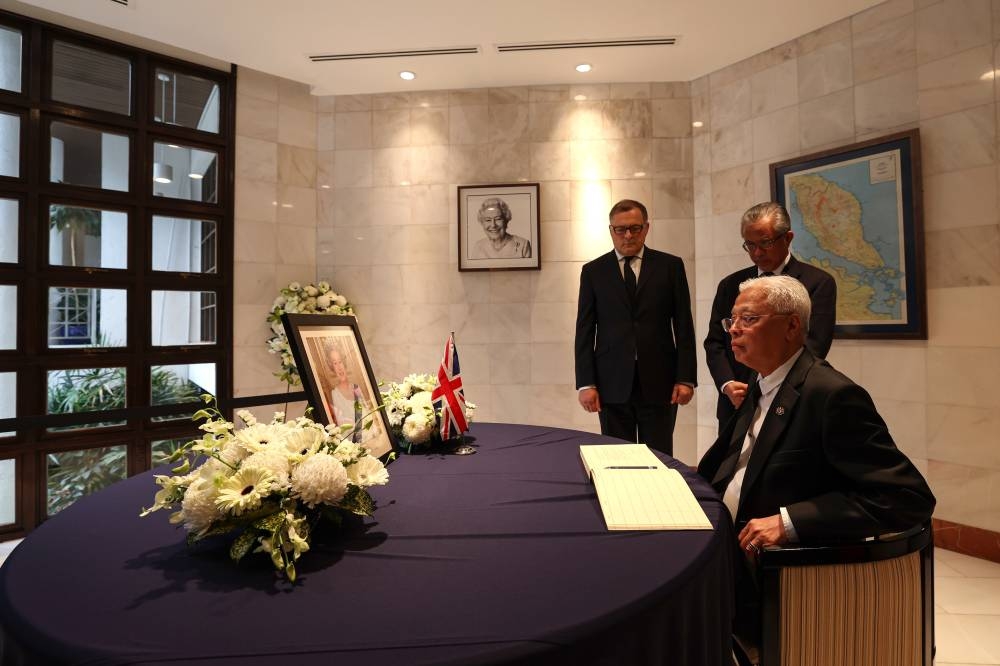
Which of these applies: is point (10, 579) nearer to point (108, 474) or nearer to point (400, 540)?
point (400, 540)

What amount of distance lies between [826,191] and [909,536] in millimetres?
3362

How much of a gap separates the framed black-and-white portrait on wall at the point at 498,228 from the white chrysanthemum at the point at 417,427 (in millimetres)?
3170

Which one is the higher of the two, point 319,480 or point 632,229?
point 632,229

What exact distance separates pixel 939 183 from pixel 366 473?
394cm

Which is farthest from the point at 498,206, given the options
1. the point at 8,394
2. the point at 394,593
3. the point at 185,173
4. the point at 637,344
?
the point at 394,593

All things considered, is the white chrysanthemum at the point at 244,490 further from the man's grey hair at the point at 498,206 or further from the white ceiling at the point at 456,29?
the man's grey hair at the point at 498,206

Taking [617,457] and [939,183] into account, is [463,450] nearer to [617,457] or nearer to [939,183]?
[617,457]

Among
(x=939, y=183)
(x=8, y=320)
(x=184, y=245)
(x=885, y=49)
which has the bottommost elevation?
(x=8, y=320)

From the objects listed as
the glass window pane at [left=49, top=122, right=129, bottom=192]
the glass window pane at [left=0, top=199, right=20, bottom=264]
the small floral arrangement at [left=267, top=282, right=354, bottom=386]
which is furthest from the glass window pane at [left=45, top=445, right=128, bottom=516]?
the glass window pane at [left=49, top=122, right=129, bottom=192]

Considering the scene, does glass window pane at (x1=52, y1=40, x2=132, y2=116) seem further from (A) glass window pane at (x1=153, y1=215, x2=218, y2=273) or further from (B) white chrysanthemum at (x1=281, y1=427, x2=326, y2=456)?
(B) white chrysanthemum at (x1=281, y1=427, x2=326, y2=456)

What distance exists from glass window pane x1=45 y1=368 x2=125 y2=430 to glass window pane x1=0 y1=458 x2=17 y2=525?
0.36 metres

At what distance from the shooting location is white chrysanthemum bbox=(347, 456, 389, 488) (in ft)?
3.37

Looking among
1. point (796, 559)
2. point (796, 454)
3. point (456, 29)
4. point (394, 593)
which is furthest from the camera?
point (456, 29)

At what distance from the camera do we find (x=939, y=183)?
331cm
